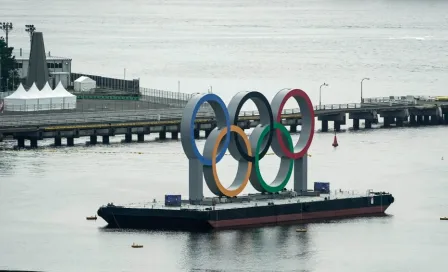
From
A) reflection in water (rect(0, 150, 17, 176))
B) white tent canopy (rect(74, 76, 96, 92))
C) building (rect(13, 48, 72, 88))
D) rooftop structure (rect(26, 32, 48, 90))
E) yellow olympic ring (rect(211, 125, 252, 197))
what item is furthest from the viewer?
building (rect(13, 48, 72, 88))

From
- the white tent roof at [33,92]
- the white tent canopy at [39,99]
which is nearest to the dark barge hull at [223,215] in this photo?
the white tent canopy at [39,99]

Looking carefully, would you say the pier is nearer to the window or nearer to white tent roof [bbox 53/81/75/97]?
white tent roof [bbox 53/81/75/97]

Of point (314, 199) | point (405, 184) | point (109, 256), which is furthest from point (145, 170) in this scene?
point (109, 256)

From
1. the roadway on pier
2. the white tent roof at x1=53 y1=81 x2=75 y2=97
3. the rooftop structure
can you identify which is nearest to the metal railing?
the roadway on pier

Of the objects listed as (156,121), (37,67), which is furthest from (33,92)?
(156,121)

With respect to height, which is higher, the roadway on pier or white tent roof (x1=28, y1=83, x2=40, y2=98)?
white tent roof (x1=28, y1=83, x2=40, y2=98)

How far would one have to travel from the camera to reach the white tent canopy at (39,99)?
14238cm

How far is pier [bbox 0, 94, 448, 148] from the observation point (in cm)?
13150

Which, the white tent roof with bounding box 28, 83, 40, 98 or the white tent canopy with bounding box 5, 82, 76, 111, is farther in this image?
the white tent roof with bounding box 28, 83, 40, 98

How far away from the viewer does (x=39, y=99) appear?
14338 centimetres

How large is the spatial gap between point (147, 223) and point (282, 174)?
926 cm

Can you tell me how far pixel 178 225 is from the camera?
89188 mm

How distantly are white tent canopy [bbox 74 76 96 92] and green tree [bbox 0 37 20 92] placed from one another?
546 centimetres

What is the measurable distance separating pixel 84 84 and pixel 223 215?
70.6 m
